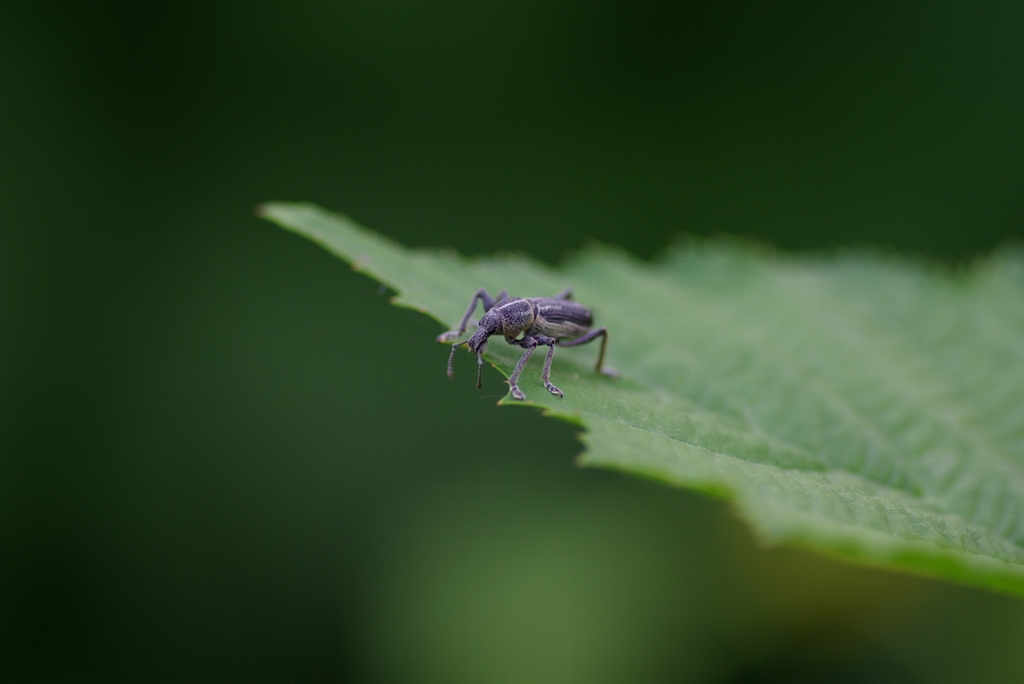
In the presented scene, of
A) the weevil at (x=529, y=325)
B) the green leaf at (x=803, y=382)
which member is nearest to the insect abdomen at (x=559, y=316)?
the weevil at (x=529, y=325)

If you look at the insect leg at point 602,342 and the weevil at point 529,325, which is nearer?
the weevil at point 529,325

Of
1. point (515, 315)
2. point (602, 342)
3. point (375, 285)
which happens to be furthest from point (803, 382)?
point (375, 285)

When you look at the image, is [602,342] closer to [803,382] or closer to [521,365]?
[521,365]

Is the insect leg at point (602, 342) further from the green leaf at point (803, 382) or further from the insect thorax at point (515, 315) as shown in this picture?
the insect thorax at point (515, 315)

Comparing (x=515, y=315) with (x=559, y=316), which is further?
(x=559, y=316)

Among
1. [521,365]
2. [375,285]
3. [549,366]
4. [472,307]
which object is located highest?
[375,285]

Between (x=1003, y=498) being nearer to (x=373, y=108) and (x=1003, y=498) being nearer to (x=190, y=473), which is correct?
(x=190, y=473)

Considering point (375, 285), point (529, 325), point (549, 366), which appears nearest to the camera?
point (549, 366)

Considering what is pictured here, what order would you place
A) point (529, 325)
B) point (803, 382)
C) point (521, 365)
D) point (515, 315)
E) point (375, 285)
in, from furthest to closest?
point (375, 285) < point (529, 325) < point (515, 315) < point (803, 382) < point (521, 365)
